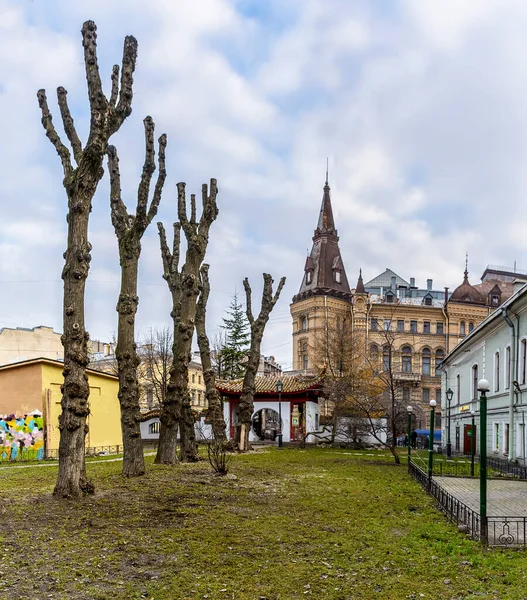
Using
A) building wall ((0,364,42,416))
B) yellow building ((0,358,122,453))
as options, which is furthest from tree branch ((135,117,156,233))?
building wall ((0,364,42,416))

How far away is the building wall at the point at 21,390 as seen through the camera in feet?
75.6

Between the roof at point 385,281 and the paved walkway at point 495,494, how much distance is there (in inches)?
2135

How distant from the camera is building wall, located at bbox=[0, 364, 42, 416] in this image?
23.0m

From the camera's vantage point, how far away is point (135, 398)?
48.9ft

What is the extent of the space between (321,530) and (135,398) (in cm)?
685

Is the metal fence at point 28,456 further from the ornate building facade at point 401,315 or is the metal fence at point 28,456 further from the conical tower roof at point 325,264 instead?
the conical tower roof at point 325,264

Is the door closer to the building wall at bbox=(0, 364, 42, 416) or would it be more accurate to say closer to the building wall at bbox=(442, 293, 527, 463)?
the building wall at bbox=(442, 293, 527, 463)

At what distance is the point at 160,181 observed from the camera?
1597 centimetres

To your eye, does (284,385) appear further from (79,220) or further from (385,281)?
(385,281)

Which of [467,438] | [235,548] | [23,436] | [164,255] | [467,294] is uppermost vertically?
[467,294]

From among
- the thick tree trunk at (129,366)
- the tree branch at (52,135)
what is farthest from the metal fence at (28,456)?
the tree branch at (52,135)

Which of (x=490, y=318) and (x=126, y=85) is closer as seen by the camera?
(x=126, y=85)

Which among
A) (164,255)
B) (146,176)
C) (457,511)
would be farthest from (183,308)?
(457,511)

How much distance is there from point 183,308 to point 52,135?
7.01 metres
